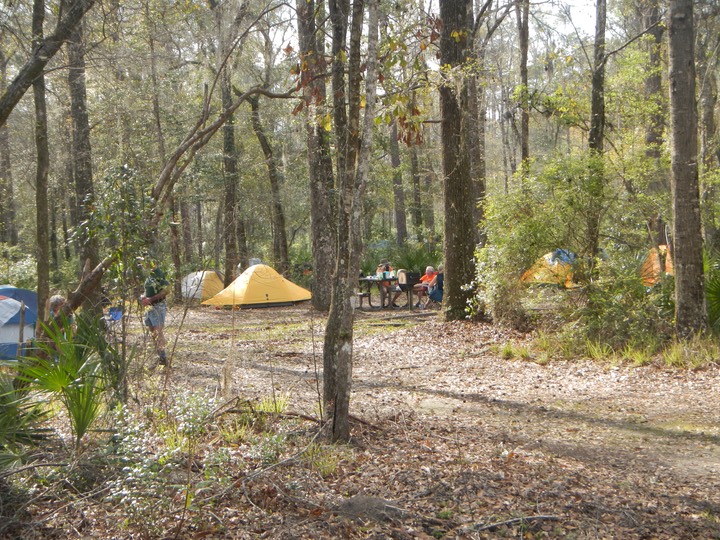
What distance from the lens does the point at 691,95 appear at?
863 cm

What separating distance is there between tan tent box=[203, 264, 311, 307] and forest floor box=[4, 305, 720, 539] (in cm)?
953

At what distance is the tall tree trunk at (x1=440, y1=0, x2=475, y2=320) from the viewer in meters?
12.6

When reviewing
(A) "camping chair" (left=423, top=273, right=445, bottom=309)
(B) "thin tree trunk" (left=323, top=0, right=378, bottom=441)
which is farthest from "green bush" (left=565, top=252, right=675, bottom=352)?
(A) "camping chair" (left=423, top=273, right=445, bottom=309)

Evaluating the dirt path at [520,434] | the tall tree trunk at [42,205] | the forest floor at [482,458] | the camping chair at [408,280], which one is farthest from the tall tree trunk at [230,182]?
the tall tree trunk at [42,205]

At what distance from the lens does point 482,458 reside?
18.1 ft

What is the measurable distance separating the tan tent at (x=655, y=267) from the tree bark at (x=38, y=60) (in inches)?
310

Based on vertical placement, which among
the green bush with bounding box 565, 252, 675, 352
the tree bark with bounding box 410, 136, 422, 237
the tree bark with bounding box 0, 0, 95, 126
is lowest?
the green bush with bounding box 565, 252, 675, 352

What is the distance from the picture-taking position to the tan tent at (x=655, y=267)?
31.9ft

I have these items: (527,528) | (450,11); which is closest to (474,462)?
(527,528)

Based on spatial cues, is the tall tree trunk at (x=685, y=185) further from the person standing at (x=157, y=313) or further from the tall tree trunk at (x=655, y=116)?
the person standing at (x=157, y=313)

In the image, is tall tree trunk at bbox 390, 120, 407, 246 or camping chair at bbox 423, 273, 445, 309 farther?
tall tree trunk at bbox 390, 120, 407, 246

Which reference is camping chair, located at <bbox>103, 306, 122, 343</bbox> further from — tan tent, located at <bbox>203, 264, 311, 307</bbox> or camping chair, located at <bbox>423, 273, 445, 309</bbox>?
tan tent, located at <bbox>203, 264, 311, 307</bbox>

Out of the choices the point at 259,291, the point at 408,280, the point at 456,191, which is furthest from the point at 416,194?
the point at 456,191

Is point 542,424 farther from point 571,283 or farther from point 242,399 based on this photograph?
point 571,283
